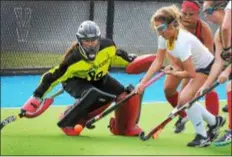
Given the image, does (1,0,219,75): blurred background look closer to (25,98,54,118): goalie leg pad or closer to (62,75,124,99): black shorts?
(25,98,54,118): goalie leg pad

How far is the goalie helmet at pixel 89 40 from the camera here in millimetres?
6410

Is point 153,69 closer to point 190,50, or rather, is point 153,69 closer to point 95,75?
point 190,50

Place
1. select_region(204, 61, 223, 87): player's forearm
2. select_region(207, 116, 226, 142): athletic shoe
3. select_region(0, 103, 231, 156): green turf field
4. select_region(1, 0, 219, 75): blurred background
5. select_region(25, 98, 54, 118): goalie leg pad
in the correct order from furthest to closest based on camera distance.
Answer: select_region(1, 0, 219, 75): blurred background
select_region(25, 98, 54, 118): goalie leg pad
select_region(207, 116, 226, 142): athletic shoe
select_region(0, 103, 231, 156): green turf field
select_region(204, 61, 223, 87): player's forearm

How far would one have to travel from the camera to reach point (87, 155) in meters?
5.74

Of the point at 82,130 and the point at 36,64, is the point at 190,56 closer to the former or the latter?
the point at 82,130

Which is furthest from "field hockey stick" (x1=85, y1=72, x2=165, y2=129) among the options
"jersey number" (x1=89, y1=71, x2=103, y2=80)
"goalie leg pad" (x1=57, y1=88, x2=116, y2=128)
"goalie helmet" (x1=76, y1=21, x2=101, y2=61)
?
"goalie helmet" (x1=76, y1=21, x2=101, y2=61)

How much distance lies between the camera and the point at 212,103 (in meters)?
6.86

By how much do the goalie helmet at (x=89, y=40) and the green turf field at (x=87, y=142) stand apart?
763 mm

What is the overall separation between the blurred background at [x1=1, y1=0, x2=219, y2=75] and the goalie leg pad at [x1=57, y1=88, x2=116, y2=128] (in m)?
4.58

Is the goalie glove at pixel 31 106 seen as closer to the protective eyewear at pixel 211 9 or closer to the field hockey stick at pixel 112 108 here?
the field hockey stick at pixel 112 108

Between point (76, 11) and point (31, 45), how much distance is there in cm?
91

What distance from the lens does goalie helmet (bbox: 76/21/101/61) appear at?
21.0 feet

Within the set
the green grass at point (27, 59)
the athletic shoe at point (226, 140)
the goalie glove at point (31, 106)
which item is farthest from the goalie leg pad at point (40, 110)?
the green grass at point (27, 59)

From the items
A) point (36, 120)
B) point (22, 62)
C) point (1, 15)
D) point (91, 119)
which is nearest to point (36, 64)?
point (22, 62)
